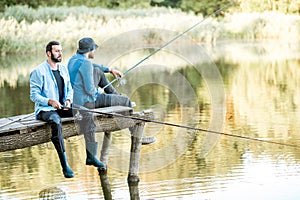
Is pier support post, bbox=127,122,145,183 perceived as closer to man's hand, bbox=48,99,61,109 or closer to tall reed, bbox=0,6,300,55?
man's hand, bbox=48,99,61,109

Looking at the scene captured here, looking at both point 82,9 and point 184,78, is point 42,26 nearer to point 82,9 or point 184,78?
point 82,9

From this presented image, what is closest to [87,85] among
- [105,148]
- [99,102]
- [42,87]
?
[99,102]

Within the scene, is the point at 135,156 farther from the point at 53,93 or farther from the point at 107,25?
the point at 107,25

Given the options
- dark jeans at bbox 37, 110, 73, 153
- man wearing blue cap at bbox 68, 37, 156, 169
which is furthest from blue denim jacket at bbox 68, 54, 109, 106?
dark jeans at bbox 37, 110, 73, 153

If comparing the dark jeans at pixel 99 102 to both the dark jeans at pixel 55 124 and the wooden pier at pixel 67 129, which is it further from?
the dark jeans at pixel 55 124

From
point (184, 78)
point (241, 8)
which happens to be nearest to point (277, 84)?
point (184, 78)

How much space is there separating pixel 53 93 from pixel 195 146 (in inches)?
108

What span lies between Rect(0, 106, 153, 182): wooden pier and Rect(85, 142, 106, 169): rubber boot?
19 cm

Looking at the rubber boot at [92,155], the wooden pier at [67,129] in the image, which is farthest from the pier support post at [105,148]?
the rubber boot at [92,155]

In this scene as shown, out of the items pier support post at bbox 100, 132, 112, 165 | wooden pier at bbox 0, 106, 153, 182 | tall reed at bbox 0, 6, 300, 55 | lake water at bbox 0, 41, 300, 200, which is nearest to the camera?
wooden pier at bbox 0, 106, 153, 182

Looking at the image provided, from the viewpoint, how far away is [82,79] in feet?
25.1

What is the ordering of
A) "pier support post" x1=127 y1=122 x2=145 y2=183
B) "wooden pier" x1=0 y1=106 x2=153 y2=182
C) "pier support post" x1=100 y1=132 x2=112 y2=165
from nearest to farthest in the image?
"wooden pier" x1=0 y1=106 x2=153 y2=182
"pier support post" x1=127 y1=122 x2=145 y2=183
"pier support post" x1=100 y1=132 x2=112 y2=165

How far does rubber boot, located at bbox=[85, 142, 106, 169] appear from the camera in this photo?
25.1 feet

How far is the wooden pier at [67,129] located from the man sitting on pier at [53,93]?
84mm
